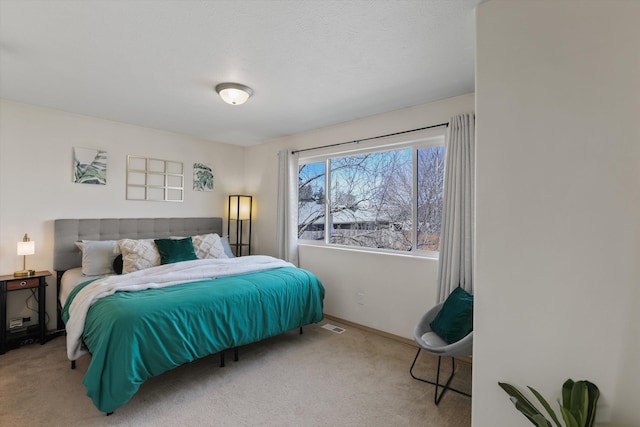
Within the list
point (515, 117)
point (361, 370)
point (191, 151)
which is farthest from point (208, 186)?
point (515, 117)

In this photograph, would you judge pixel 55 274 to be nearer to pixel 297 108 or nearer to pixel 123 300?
pixel 123 300

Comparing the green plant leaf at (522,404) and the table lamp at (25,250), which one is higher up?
the table lamp at (25,250)

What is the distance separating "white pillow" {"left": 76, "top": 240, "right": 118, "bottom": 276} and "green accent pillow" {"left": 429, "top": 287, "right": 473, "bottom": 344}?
3.31 meters

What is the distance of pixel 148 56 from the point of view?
2.17 meters

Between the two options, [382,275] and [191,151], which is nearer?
[382,275]

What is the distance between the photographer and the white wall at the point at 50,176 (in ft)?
10.2

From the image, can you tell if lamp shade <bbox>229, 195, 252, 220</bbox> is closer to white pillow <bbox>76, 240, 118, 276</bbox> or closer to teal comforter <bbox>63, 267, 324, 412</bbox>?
white pillow <bbox>76, 240, 118, 276</bbox>

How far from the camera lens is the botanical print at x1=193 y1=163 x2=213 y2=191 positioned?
455 cm

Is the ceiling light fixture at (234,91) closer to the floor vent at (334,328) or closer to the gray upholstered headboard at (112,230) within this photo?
the gray upholstered headboard at (112,230)

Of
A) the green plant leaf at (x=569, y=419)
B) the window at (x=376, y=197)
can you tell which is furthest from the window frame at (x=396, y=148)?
the green plant leaf at (x=569, y=419)

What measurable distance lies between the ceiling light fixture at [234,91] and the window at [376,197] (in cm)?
159

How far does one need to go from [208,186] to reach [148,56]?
2.67 meters

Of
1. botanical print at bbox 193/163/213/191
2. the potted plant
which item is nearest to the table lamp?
botanical print at bbox 193/163/213/191

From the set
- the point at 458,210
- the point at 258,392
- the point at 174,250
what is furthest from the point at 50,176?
the point at 458,210
